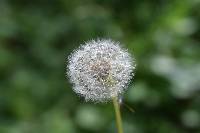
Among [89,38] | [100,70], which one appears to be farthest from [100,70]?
[89,38]

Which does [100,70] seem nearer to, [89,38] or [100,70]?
[100,70]

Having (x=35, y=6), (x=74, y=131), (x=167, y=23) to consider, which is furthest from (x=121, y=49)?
(x=35, y=6)

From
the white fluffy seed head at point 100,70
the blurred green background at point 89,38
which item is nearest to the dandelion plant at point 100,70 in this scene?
the white fluffy seed head at point 100,70

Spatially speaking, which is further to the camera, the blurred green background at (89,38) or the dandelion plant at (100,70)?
the blurred green background at (89,38)

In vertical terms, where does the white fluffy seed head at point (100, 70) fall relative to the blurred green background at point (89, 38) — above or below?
below

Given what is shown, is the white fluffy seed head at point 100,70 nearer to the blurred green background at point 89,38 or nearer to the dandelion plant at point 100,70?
the dandelion plant at point 100,70

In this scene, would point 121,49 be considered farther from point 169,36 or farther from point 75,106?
point 169,36
